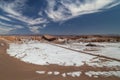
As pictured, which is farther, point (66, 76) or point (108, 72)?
point (108, 72)

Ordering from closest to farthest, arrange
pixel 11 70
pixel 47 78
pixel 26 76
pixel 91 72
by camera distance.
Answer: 1. pixel 47 78
2. pixel 26 76
3. pixel 91 72
4. pixel 11 70

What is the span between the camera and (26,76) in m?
5.99

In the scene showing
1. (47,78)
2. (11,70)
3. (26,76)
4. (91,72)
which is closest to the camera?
(47,78)

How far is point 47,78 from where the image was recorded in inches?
221

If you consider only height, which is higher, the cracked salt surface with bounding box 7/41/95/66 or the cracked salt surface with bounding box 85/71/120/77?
the cracked salt surface with bounding box 85/71/120/77

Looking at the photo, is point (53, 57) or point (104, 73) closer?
point (104, 73)

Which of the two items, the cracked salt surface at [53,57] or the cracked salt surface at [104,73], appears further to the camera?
the cracked salt surface at [53,57]

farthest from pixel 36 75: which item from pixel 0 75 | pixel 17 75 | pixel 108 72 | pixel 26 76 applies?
pixel 108 72

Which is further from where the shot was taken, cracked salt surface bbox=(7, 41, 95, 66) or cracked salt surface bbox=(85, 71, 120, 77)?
cracked salt surface bbox=(7, 41, 95, 66)

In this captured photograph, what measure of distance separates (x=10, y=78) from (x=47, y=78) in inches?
51.8

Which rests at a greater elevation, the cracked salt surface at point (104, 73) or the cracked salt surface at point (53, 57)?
the cracked salt surface at point (104, 73)

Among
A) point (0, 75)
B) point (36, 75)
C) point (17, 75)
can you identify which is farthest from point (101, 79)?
point (0, 75)

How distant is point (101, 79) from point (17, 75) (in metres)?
3.02

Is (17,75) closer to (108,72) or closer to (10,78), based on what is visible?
(10,78)
